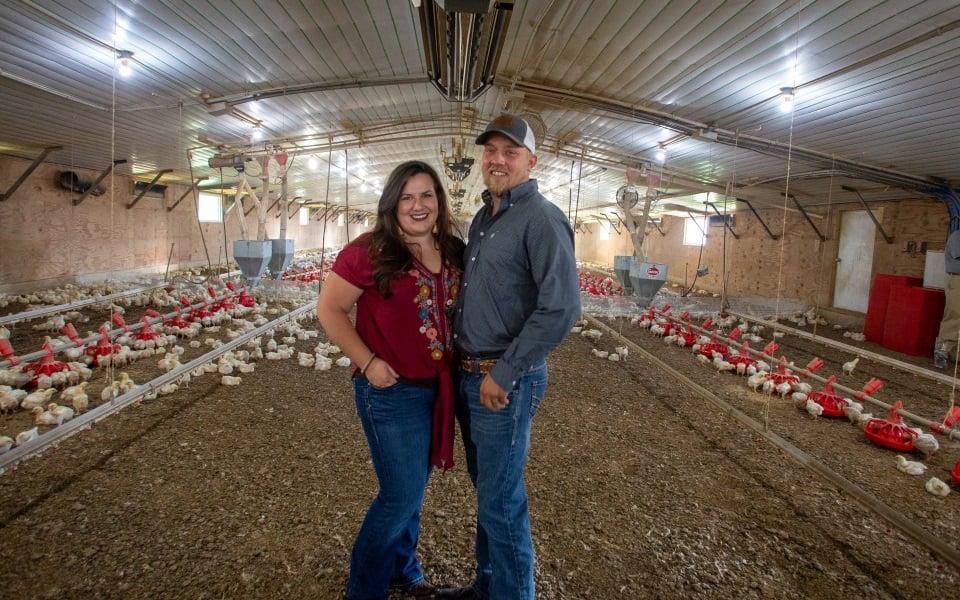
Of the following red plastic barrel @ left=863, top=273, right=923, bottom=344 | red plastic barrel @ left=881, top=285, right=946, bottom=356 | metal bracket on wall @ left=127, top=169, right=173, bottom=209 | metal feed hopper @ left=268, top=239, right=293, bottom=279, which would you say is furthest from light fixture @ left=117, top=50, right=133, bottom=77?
red plastic barrel @ left=863, top=273, right=923, bottom=344

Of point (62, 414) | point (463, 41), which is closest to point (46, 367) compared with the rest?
point (62, 414)

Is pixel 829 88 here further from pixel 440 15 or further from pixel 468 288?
pixel 468 288

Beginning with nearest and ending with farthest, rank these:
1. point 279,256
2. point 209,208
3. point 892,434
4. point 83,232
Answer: point 892,434, point 279,256, point 83,232, point 209,208

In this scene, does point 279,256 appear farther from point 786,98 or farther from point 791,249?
point 791,249

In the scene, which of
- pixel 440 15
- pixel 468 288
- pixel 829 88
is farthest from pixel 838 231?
pixel 468 288

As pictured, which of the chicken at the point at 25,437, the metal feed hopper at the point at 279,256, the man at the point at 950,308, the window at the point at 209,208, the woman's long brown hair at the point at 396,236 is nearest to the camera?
the woman's long brown hair at the point at 396,236

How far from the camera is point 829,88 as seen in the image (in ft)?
12.9

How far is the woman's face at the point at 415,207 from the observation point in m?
1.51

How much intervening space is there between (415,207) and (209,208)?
14.2 m

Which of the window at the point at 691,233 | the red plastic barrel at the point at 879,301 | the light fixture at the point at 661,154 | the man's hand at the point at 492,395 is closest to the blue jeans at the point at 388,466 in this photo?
the man's hand at the point at 492,395

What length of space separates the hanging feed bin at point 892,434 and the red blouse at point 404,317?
12.1ft

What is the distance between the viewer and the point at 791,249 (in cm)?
986

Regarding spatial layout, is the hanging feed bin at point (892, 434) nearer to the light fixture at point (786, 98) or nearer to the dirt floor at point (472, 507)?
the dirt floor at point (472, 507)

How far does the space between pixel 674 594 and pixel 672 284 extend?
44.6 feet
